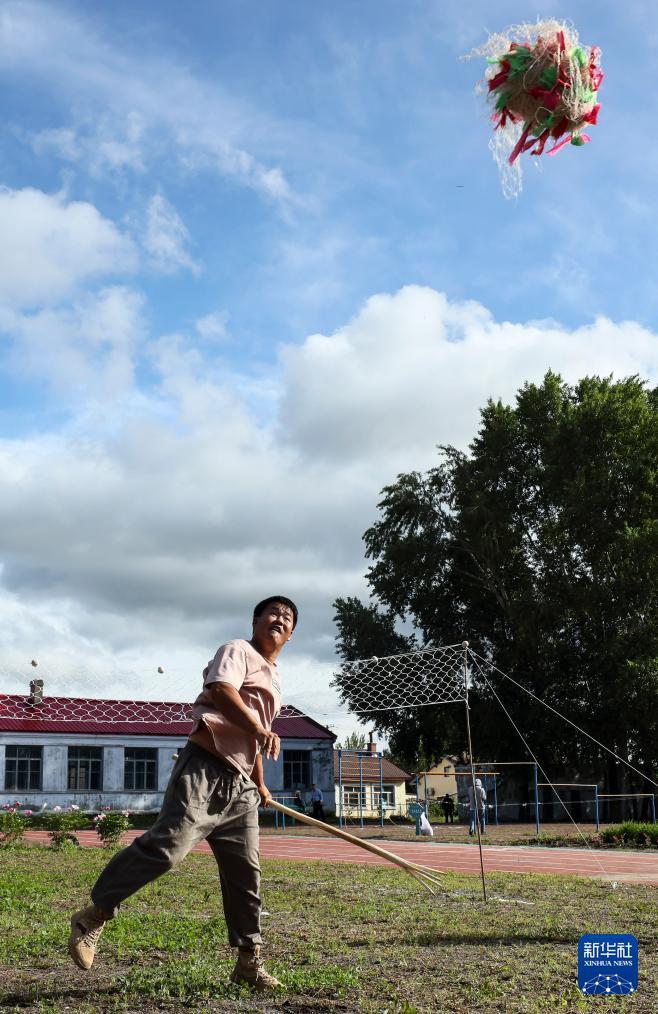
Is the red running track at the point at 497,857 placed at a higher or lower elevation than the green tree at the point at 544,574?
lower

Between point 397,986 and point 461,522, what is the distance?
33666 millimetres

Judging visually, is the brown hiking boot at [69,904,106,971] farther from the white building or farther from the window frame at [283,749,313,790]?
the window frame at [283,749,313,790]

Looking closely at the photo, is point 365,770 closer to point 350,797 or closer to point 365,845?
point 350,797

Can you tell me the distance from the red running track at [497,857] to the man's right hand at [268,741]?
7773 mm

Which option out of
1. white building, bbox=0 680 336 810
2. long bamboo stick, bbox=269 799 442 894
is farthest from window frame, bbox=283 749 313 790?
long bamboo stick, bbox=269 799 442 894

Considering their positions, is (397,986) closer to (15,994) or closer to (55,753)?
(15,994)

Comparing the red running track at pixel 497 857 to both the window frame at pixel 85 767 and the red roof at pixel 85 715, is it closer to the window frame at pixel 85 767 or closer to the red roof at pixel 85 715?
the red roof at pixel 85 715

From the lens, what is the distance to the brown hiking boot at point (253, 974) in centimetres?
457

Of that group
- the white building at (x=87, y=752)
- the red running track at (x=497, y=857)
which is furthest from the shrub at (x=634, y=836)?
the white building at (x=87, y=752)

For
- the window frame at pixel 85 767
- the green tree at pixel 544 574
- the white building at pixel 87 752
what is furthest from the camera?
the window frame at pixel 85 767

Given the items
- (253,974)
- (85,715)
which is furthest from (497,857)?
(85,715)

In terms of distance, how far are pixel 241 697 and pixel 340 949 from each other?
1875 millimetres

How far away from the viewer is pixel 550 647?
34.1m

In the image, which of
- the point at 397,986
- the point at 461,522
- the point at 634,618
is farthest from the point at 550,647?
the point at 397,986
